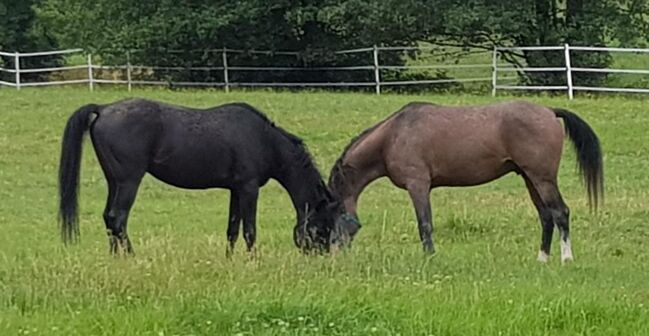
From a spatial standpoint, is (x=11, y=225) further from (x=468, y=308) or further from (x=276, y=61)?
(x=276, y=61)

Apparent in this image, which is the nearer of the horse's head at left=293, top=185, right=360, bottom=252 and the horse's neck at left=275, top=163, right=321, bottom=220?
the horse's head at left=293, top=185, right=360, bottom=252

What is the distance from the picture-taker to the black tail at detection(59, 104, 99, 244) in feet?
30.1

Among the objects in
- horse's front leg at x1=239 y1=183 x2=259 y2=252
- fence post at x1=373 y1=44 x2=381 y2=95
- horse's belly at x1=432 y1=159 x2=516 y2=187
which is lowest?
fence post at x1=373 y1=44 x2=381 y2=95

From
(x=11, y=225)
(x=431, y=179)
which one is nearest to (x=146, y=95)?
(x=11, y=225)

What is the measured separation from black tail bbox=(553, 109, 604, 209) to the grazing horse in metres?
2.23

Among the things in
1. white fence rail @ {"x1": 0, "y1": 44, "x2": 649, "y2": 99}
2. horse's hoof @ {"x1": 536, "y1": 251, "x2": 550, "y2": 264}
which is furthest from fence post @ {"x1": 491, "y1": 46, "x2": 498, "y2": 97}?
horse's hoof @ {"x1": 536, "y1": 251, "x2": 550, "y2": 264}

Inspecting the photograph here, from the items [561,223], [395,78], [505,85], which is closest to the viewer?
[561,223]

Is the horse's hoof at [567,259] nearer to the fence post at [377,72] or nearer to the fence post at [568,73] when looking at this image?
the fence post at [568,73]

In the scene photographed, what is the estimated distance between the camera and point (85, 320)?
21.6 feet

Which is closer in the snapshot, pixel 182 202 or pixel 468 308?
pixel 468 308

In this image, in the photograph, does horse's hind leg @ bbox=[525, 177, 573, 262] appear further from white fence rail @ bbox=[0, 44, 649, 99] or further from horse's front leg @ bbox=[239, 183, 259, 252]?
white fence rail @ bbox=[0, 44, 649, 99]

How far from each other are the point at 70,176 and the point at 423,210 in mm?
3073

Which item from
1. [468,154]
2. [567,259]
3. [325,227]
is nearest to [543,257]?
[567,259]

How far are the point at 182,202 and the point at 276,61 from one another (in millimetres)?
16907
